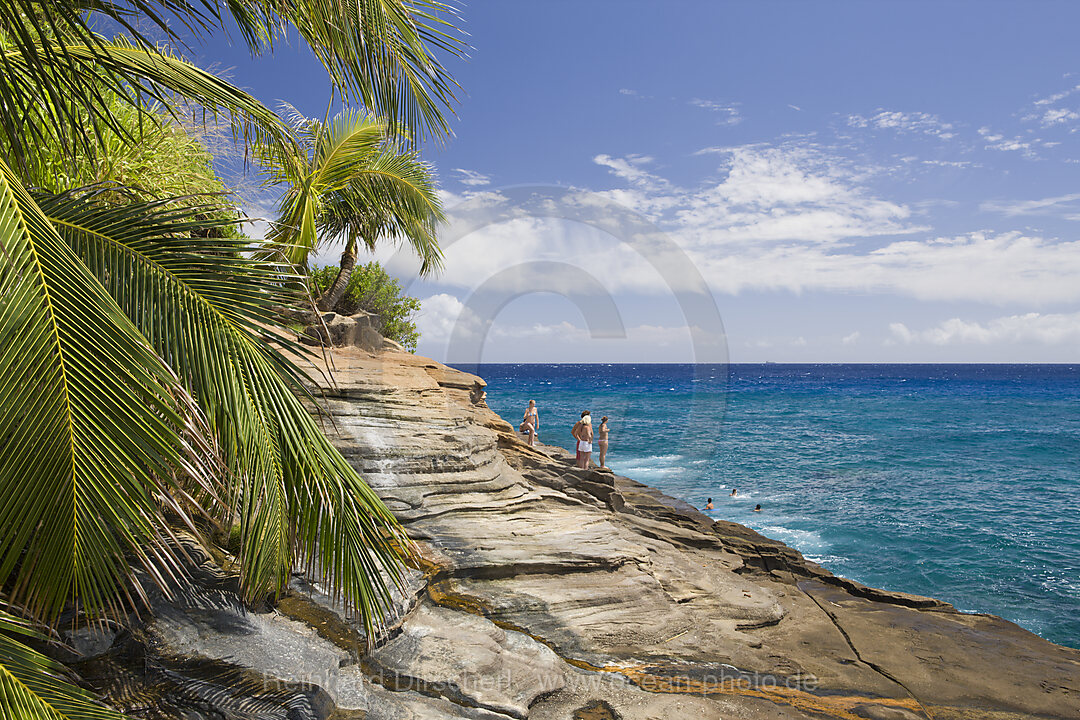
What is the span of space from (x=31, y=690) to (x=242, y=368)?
165 cm

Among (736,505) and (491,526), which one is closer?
(491,526)

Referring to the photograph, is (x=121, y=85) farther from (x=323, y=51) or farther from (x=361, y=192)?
(x=361, y=192)

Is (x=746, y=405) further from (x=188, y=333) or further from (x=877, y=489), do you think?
(x=188, y=333)

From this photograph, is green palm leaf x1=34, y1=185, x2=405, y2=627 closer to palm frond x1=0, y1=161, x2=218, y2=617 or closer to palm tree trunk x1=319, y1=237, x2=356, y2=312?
palm frond x1=0, y1=161, x2=218, y2=617

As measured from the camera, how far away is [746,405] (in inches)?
2466

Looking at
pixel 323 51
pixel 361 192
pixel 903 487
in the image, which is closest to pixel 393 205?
pixel 361 192

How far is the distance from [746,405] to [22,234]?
64.8 meters

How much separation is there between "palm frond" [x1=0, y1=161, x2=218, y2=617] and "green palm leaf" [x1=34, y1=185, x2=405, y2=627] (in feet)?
1.58

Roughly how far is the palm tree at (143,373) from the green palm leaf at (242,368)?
1 cm

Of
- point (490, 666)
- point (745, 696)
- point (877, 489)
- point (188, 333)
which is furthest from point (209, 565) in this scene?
point (877, 489)

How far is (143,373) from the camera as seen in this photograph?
2.63 meters

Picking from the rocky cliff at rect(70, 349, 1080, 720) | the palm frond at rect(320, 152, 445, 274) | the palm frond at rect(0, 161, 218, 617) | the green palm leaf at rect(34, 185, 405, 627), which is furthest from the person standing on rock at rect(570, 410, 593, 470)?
the palm frond at rect(0, 161, 218, 617)

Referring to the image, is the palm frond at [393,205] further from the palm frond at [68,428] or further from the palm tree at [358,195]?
the palm frond at [68,428]

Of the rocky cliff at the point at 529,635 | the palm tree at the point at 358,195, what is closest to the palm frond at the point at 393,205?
the palm tree at the point at 358,195
